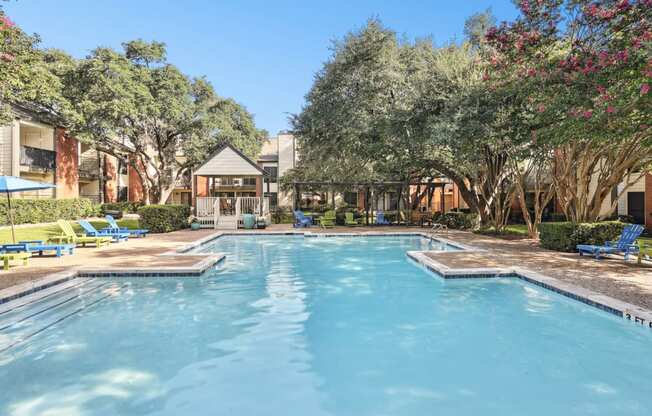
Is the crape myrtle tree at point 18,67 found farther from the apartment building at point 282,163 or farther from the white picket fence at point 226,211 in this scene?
the apartment building at point 282,163

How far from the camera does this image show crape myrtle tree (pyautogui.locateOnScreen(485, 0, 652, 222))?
27.0 feet

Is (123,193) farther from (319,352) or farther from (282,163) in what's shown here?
(319,352)

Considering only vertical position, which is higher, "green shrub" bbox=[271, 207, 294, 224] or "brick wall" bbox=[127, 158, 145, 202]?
"brick wall" bbox=[127, 158, 145, 202]

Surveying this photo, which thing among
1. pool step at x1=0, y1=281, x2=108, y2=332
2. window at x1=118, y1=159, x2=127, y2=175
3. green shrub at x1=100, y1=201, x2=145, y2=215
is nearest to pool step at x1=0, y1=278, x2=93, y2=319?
pool step at x1=0, y1=281, x2=108, y2=332

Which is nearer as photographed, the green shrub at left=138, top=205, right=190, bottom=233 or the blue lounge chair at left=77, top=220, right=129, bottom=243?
the blue lounge chair at left=77, top=220, right=129, bottom=243

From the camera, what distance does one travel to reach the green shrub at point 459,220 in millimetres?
21031

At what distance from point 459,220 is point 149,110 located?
2126 cm

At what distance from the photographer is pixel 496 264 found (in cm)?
1005

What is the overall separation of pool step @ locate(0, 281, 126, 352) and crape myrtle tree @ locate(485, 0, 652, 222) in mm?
11118

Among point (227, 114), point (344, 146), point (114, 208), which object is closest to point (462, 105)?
point (344, 146)

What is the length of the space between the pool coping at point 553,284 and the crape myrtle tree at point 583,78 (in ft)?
12.2

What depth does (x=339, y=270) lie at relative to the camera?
11.1m

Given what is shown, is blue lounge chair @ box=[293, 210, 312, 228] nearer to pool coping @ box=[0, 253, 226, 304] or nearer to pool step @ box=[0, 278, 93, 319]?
pool coping @ box=[0, 253, 226, 304]

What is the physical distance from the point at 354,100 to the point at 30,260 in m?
14.1
